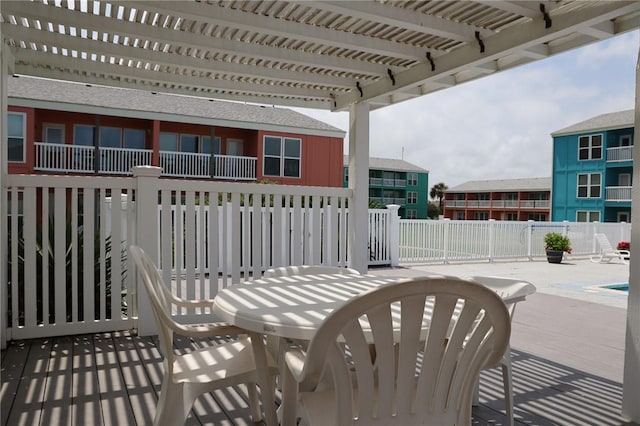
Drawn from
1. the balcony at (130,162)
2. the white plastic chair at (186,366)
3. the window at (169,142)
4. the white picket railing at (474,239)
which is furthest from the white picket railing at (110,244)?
the window at (169,142)

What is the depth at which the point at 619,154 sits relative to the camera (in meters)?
20.6

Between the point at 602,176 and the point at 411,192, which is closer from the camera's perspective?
the point at 602,176

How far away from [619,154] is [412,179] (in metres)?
15.2

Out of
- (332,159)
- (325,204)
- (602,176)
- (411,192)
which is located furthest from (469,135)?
(325,204)

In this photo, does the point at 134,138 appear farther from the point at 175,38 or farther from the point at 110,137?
the point at 175,38

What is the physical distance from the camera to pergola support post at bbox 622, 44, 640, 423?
8.18 ft

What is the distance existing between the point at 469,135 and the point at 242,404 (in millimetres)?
53619

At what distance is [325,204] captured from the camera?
16.4 ft

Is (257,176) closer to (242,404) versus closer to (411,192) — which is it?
(242,404)

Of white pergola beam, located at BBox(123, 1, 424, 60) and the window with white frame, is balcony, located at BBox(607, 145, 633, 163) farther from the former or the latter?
white pergola beam, located at BBox(123, 1, 424, 60)

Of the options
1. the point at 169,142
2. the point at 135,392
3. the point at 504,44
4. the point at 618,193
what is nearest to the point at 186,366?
the point at 135,392

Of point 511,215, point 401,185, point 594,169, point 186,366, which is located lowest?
point 186,366

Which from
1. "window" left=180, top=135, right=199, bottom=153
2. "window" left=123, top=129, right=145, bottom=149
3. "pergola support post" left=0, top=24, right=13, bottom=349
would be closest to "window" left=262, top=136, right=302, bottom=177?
"window" left=180, top=135, right=199, bottom=153

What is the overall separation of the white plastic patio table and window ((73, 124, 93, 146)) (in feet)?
48.5
